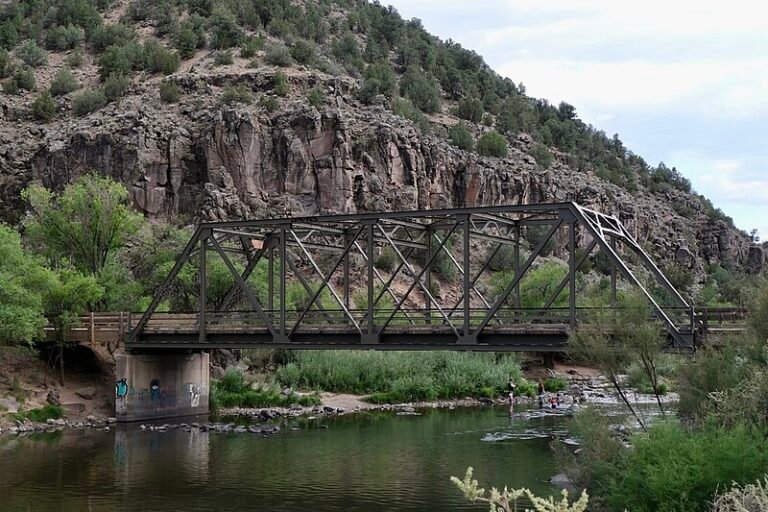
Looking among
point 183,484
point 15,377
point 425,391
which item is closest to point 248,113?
point 425,391

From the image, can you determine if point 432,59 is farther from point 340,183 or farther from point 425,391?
point 425,391

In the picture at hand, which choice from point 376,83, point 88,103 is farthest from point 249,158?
point 376,83

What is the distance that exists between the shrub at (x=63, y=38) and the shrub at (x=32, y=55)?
381 centimetres

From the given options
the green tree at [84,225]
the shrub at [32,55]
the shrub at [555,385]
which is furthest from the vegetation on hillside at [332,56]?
the shrub at [555,385]

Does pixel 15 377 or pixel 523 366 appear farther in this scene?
pixel 523 366

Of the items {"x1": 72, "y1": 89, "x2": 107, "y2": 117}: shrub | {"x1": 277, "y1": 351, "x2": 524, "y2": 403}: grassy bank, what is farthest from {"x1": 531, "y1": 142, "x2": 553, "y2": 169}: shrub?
{"x1": 277, "y1": 351, "x2": 524, "y2": 403}: grassy bank

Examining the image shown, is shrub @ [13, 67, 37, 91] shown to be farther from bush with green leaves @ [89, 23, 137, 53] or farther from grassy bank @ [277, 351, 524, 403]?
grassy bank @ [277, 351, 524, 403]

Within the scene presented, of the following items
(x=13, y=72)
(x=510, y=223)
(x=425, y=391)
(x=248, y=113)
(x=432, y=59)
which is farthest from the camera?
(x=432, y=59)

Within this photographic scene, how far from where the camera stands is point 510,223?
143ft

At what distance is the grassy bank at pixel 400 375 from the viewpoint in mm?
60156

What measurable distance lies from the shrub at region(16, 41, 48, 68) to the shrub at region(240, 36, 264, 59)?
22.4 metres

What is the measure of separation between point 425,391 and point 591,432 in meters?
34.8

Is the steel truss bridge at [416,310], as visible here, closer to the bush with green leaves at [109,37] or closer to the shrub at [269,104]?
the shrub at [269,104]

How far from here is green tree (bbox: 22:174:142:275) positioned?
5616cm
